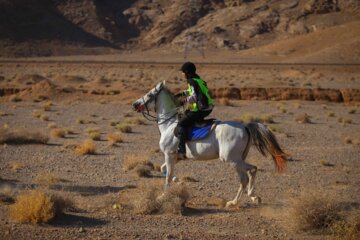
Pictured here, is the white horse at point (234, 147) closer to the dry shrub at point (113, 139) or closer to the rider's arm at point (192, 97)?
the rider's arm at point (192, 97)

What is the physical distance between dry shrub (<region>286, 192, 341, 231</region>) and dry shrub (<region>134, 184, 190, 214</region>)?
197 cm

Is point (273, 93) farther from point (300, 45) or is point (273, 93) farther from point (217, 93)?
point (300, 45)

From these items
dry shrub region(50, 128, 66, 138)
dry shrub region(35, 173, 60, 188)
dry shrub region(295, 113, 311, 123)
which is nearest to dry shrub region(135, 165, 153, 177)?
dry shrub region(35, 173, 60, 188)

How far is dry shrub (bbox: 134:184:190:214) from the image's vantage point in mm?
9758

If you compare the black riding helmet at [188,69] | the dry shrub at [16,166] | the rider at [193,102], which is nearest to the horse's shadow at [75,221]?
the rider at [193,102]

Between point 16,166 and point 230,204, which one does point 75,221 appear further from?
point 16,166

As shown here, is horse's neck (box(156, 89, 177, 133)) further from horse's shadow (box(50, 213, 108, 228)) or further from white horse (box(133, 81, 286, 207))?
horse's shadow (box(50, 213, 108, 228))

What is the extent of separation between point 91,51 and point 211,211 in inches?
3939

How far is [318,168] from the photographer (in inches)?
592

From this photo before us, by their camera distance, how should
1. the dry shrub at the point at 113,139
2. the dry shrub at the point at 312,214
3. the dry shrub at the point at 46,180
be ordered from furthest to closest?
the dry shrub at the point at 113,139 → the dry shrub at the point at 46,180 → the dry shrub at the point at 312,214

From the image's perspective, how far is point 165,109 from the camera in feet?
36.4

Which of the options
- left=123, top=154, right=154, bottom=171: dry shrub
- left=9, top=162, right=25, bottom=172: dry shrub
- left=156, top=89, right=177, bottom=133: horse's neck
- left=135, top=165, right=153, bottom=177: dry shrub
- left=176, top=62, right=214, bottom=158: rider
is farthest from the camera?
left=123, top=154, right=154, bottom=171: dry shrub

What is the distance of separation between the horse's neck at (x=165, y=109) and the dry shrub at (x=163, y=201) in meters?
1.36

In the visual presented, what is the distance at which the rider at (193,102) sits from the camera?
409 inches
